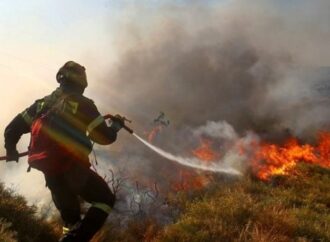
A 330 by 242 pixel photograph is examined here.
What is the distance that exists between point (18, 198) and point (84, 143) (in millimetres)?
3003

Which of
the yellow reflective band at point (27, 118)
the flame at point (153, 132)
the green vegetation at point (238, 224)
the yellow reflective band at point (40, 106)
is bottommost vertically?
the yellow reflective band at point (27, 118)

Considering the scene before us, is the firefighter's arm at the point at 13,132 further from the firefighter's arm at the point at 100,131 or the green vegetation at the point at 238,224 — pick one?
the green vegetation at the point at 238,224

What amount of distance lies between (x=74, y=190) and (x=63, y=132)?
22.2 inches

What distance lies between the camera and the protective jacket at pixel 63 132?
4.27 m

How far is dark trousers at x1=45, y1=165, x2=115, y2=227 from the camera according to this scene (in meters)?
4.35

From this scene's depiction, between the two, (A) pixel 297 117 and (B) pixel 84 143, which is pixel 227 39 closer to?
(A) pixel 297 117

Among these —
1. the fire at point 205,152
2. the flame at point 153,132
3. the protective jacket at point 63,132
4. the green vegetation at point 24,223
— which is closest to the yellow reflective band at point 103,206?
the protective jacket at point 63,132

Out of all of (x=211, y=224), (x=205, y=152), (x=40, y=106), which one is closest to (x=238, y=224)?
(x=211, y=224)

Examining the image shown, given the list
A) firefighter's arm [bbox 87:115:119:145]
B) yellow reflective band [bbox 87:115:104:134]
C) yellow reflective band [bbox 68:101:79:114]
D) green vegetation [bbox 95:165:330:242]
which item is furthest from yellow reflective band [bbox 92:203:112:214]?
green vegetation [bbox 95:165:330:242]

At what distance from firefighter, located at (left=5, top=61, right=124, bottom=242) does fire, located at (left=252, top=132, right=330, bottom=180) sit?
789 centimetres

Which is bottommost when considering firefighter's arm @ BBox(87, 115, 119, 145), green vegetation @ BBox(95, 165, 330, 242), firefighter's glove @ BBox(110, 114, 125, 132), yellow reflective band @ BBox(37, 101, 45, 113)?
yellow reflective band @ BBox(37, 101, 45, 113)

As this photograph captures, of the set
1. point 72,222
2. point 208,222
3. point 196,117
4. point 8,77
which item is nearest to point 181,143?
point 196,117

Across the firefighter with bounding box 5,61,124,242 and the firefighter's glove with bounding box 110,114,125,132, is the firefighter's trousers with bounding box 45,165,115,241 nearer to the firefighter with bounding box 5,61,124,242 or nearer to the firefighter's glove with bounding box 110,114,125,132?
the firefighter with bounding box 5,61,124,242

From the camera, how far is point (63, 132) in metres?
4.32
